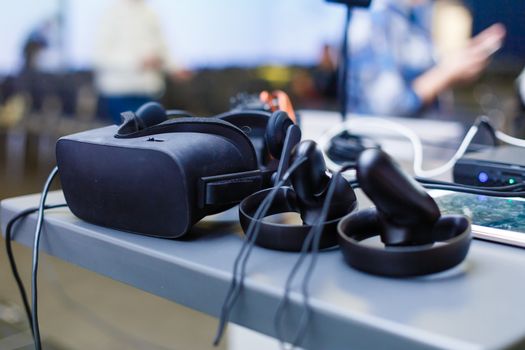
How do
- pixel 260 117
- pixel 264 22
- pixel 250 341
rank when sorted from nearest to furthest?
pixel 260 117, pixel 250 341, pixel 264 22

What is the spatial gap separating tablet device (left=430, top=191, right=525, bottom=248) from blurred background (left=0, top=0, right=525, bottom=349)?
1.63 metres

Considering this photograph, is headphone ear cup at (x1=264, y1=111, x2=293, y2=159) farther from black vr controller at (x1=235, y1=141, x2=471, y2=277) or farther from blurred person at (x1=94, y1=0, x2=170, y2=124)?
blurred person at (x1=94, y1=0, x2=170, y2=124)

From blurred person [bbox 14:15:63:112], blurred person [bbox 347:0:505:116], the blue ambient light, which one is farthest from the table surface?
blurred person [bbox 14:15:63:112]

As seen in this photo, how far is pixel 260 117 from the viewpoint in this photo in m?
0.59

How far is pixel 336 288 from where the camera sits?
34 cm

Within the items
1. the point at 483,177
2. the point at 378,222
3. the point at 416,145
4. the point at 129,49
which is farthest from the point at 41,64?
the point at 378,222

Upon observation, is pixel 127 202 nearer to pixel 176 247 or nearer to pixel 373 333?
pixel 176 247

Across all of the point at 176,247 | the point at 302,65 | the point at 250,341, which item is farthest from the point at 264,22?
the point at 176,247

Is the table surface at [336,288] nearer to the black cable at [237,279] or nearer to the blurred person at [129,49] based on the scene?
the black cable at [237,279]

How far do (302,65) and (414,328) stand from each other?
5483 mm

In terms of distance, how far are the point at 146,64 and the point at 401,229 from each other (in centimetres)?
324

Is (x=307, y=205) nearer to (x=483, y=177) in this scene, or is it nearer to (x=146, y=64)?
(x=483, y=177)

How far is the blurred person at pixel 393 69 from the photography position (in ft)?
5.07

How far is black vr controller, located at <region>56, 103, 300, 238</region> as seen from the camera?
1.40ft
